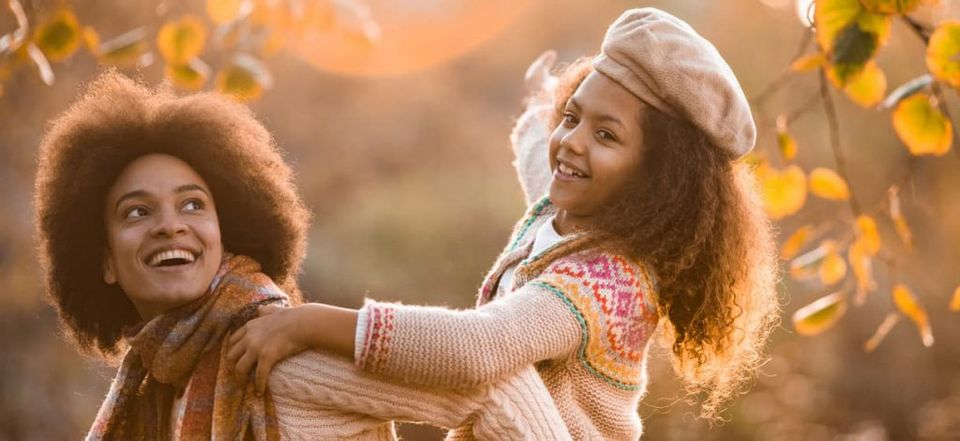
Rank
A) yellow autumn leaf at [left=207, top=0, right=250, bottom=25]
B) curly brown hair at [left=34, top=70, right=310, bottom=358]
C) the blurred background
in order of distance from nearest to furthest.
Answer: curly brown hair at [left=34, top=70, right=310, bottom=358] < yellow autumn leaf at [left=207, top=0, right=250, bottom=25] < the blurred background

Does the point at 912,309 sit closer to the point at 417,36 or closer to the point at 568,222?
the point at 568,222

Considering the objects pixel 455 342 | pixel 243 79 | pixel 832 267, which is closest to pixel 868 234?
pixel 832 267

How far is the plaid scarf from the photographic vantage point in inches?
74.4

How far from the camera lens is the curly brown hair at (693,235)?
7.08 ft

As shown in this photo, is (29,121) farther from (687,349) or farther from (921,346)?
(921,346)

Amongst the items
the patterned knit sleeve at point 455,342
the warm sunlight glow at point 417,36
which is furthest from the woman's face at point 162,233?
the warm sunlight glow at point 417,36

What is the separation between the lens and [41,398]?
7.25 metres

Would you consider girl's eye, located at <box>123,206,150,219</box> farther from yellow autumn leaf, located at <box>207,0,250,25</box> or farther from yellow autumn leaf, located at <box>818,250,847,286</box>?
yellow autumn leaf, located at <box>818,250,847,286</box>

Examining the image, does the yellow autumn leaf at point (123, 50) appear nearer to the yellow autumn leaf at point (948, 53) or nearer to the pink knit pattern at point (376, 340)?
the pink knit pattern at point (376, 340)

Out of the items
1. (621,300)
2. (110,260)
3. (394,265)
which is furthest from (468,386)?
(394,265)

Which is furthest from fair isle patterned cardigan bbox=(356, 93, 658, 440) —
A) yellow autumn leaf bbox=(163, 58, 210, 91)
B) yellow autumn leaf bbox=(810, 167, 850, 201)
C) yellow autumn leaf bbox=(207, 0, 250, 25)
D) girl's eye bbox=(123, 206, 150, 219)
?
yellow autumn leaf bbox=(207, 0, 250, 25)

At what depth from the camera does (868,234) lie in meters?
2.81

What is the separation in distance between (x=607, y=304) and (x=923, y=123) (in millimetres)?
782

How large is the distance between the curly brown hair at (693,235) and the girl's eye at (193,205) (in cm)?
73
